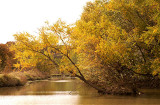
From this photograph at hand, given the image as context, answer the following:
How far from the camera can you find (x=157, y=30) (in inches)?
405

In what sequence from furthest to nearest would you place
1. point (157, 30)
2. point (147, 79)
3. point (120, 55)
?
point (147, 79) < point (120, 55) < point (157, 30)

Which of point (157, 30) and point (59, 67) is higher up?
point (157, 30)

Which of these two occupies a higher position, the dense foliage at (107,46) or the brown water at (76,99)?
the dense foliage at (107,46)

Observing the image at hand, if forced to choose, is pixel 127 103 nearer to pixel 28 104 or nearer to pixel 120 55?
pixel 120 55

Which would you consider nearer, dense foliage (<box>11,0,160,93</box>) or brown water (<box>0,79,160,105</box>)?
brown water (<box>0,79,160,105</box>)

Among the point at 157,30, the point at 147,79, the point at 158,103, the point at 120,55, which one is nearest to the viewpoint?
the point at 157,30

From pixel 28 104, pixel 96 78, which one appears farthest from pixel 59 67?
pixel 28 104

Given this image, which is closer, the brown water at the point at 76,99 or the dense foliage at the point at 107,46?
the brown water at the point at 76,99

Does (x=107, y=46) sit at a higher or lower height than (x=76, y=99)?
higher

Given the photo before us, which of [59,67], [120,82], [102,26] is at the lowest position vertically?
[120,82]

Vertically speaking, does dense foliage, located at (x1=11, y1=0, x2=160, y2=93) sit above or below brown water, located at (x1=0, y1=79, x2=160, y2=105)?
above

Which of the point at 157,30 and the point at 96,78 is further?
the point at 96,78

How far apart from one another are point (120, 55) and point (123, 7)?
2.92m

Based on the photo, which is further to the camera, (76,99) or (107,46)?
(76,99)
